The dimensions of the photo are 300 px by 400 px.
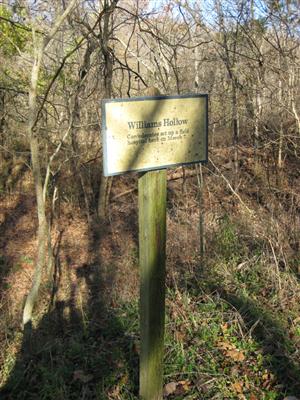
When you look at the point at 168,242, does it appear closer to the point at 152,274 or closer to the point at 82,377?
the point at 82,377

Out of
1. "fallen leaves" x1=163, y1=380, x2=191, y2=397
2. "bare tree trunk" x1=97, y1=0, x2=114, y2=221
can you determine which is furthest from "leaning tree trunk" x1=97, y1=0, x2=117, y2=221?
"fallen leaves" x1=163, y1=380, x2=191, y2=397

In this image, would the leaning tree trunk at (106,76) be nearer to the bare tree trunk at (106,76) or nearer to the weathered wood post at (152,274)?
the bare tree trunk at (106,76)

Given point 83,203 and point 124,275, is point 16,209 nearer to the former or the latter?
point 83,203

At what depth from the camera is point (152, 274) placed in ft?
7.27

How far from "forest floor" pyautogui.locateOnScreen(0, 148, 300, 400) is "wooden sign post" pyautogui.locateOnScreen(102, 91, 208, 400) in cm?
60

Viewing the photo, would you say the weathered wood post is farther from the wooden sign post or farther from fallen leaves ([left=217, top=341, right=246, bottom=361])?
fallen leaves ([left=217, top=341, right=246, bottom=361])

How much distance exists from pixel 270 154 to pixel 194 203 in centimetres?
213

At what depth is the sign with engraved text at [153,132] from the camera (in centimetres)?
188

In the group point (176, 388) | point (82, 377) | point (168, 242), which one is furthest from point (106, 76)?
point (176, 388)

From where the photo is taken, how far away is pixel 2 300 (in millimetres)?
5473

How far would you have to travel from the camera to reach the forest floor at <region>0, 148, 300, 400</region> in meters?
2.79

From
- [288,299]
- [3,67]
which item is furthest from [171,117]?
[3,67]

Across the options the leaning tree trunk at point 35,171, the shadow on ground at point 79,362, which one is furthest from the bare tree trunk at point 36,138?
the shadow on ground at point 79,362

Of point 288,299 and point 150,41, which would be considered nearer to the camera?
point 288,299
